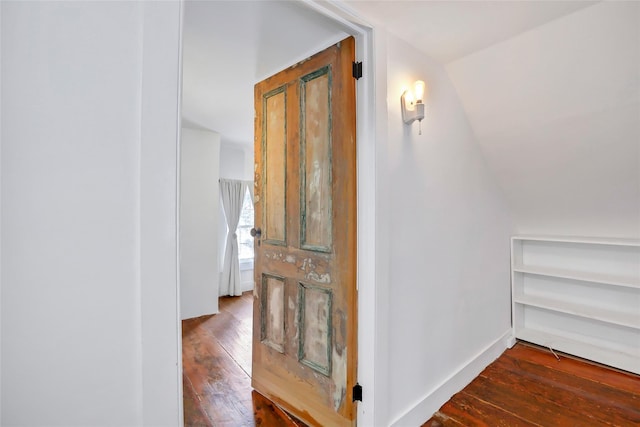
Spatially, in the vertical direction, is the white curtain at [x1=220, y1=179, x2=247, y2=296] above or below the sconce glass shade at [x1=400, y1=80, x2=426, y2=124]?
below

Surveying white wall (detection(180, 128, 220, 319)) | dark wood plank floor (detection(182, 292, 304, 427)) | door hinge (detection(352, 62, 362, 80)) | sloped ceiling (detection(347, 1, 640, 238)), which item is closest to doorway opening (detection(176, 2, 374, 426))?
door hinge (detection(352, 62, 362, 80))

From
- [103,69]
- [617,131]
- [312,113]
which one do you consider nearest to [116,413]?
[103,69]

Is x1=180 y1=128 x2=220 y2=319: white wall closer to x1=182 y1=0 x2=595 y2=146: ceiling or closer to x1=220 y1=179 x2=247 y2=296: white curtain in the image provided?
x1=220 y1=179 x2=247 y2=296: white curtain

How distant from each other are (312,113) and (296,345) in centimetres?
141

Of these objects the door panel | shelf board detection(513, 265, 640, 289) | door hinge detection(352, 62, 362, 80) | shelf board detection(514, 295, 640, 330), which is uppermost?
door hinge detection(352, 62, 362, 80)

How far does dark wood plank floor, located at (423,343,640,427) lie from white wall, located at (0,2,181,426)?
174cm

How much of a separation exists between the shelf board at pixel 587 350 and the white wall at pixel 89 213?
10.0 feet

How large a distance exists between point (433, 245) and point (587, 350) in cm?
189

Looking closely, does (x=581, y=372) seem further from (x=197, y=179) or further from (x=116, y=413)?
(x=197, y=179)

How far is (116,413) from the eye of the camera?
916 millimetres

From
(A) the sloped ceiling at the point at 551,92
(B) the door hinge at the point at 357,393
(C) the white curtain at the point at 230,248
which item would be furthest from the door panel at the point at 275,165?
(C) the white curtain at the point at 230,248

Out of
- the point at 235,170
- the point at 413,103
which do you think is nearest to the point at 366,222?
the point at 413,103

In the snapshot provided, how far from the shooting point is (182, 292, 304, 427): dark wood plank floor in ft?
6.09

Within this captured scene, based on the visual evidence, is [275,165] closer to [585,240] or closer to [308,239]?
[308,239]
